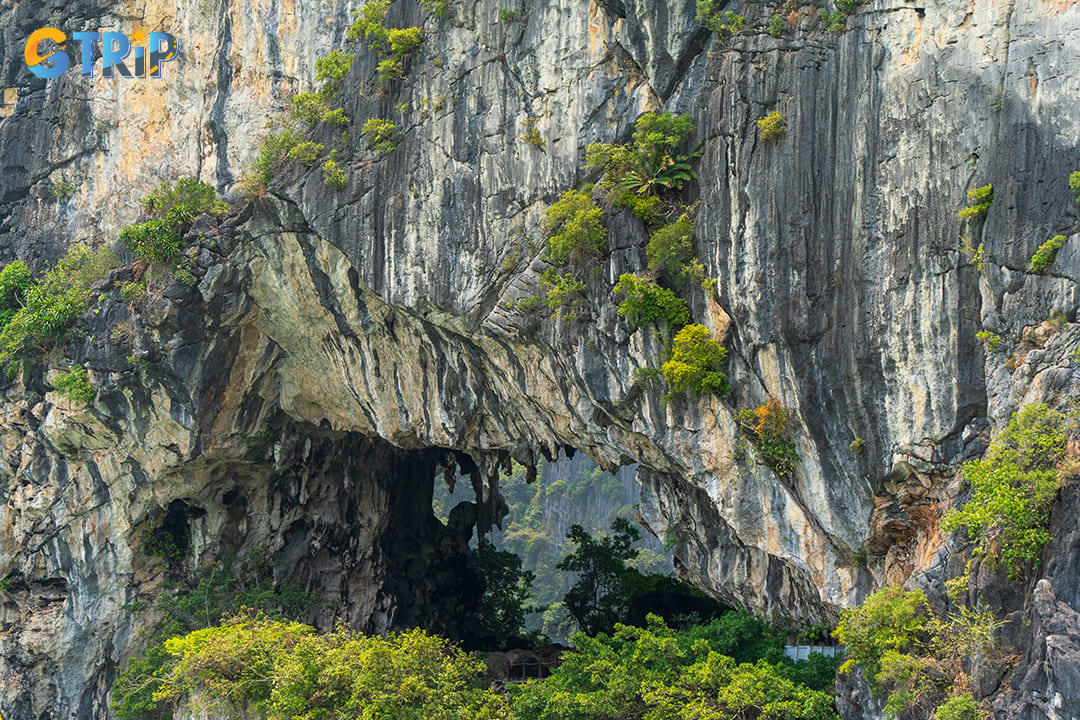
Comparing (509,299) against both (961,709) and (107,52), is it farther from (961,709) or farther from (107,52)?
(107,52)

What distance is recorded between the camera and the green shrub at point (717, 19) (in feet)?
42.6

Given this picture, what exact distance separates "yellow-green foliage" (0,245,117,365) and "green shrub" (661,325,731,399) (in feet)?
32.9

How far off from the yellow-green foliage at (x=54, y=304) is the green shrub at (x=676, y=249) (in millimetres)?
9645

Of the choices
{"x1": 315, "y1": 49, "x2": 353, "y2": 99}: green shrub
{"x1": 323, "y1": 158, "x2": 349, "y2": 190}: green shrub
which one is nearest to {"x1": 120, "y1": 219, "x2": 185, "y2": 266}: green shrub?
{"x1": 323, "y1": 158, "x2": 349, "y2": 190}: green shrub

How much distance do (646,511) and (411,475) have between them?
7456 mm

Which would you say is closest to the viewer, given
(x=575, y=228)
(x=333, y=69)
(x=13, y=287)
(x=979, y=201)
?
(x=979, y=201)

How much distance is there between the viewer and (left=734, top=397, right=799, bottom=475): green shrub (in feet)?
41.3

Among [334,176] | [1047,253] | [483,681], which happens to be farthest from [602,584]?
[1047,253]

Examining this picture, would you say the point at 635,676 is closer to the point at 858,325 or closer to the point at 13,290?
the point at 858,325

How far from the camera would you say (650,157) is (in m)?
13.4

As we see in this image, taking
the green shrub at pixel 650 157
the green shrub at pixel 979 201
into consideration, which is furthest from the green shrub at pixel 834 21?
the green shrub at pixel 979 201

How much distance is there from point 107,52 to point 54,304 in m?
4.59

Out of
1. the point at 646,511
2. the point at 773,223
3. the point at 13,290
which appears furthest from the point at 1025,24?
the point at 13,290

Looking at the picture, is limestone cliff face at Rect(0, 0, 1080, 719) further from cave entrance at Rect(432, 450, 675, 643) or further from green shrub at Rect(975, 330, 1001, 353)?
cave entrance at Rect(432, 450, 675, 643)
